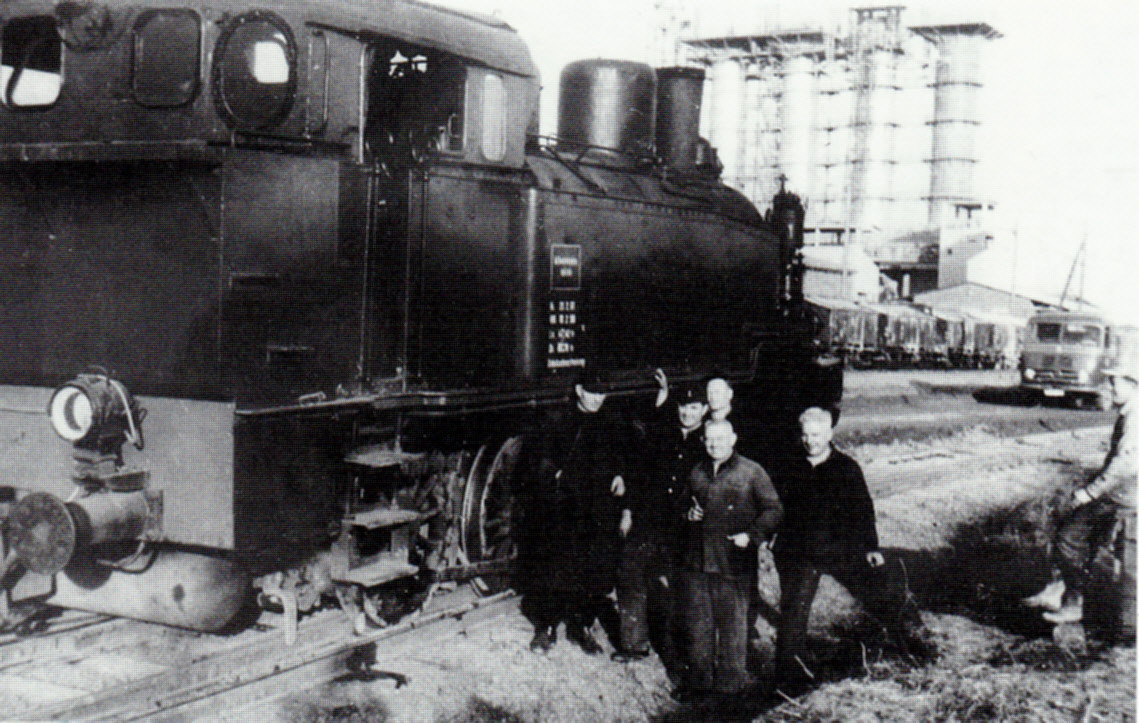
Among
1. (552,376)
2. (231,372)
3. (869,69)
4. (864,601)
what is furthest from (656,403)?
(869,69)

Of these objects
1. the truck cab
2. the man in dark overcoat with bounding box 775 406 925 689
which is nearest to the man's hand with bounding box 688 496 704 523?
the man in dark overcoat with bounding box 775 406 925 689

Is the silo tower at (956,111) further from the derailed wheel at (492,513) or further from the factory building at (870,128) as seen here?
the derailed wheel at (492,513)

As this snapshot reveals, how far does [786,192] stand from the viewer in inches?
477

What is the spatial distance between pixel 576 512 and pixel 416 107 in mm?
2614

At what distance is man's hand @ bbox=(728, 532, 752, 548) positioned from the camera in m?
5.43

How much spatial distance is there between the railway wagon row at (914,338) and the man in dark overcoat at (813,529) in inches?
1092

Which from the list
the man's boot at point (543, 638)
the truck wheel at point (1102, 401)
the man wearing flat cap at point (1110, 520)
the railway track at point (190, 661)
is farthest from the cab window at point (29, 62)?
the truck wheel at point (1102, 401)

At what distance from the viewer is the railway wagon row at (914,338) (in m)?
36.2

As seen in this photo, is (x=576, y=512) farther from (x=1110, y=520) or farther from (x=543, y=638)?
(x=1110, y=520)

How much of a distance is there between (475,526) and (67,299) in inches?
110

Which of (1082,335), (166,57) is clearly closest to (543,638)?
(166,57)

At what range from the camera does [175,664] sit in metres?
→ 5.69

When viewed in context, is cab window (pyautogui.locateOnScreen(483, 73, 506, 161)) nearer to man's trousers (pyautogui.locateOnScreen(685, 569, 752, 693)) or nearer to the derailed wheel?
the derailed wheel

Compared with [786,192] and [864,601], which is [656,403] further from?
[786,192]
